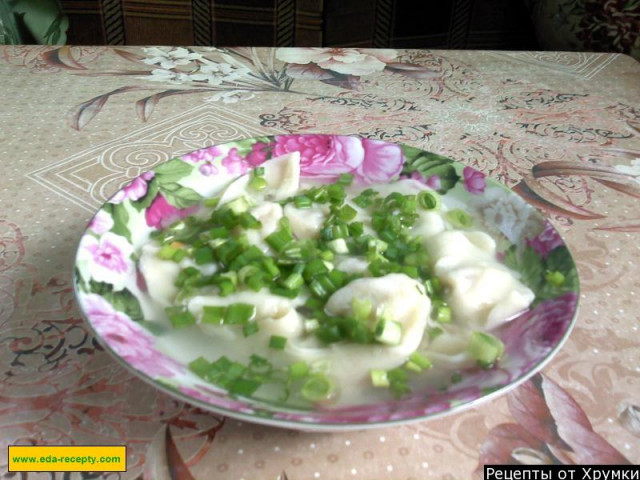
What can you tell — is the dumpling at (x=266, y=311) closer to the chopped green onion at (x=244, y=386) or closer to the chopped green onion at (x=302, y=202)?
the chopped green onion at (x=244, y=386)

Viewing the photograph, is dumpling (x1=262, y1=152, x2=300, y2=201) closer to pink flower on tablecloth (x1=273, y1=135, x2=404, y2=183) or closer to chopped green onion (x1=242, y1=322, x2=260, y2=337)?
pink flower on tablecloth (x1=273, y1=135, x2=404, y2=183)

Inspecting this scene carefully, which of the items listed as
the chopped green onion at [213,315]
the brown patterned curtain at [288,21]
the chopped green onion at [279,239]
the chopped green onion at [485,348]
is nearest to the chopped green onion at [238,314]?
the chopped green onion at [213,315]

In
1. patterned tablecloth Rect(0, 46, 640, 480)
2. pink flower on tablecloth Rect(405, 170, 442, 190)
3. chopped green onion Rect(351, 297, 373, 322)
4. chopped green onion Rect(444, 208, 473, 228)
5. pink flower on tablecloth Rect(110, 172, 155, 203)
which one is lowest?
patterned tablecloth Rect(0, 46, 640, 480)

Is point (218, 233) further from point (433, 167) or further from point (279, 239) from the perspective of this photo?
point (433, 167)

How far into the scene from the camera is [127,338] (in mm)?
539

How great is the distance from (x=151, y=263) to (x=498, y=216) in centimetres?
42

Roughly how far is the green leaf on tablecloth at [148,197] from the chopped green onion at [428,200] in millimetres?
332

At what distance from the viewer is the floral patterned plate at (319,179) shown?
48cm

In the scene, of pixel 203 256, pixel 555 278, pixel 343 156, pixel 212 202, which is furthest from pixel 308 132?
pixel 555 278

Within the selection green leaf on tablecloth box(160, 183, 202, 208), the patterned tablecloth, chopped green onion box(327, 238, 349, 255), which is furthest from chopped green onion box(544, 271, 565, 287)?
green leaf on tablecloth box(160, 183, 202, 208)

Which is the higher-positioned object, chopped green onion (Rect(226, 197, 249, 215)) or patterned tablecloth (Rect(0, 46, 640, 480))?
chopped green onion (Rect(226, 197, 249, 215))

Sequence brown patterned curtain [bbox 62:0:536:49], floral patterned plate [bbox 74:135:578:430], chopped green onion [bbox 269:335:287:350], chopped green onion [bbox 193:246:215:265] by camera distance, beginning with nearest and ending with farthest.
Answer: floral patterned plate [bbox 74:135:578:430] < chopped green onion [bbox 269:335:287:350] < chopped green onion [bbox 193:246:215:265] < brown patterned curtain [bbox 62:0:536:49]

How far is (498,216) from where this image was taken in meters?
0.76

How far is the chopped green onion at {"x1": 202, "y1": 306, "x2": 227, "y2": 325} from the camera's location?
600 millimetres
